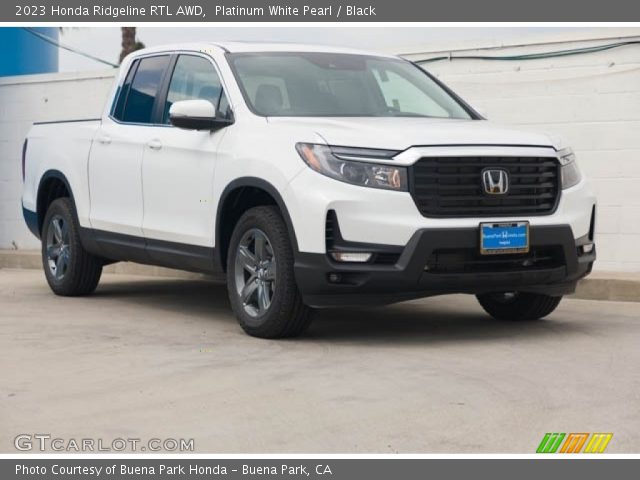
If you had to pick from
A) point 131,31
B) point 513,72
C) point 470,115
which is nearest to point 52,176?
point 470,115

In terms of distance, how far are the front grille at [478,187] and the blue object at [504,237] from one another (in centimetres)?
9

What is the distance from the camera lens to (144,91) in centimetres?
993

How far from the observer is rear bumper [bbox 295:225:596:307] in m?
7.70

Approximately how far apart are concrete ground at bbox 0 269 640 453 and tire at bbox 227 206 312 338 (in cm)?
14

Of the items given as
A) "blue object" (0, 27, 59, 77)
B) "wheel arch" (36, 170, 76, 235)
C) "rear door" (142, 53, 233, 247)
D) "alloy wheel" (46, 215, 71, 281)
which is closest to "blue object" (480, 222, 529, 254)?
"rear door" (142, 53, 233, 247)

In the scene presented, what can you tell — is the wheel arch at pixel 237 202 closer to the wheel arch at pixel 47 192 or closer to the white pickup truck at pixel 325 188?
the white pickup truck at pixel 325 188

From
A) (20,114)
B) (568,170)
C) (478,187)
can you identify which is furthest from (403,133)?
(20,114)

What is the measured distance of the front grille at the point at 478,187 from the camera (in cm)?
775

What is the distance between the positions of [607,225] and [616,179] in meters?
0.42

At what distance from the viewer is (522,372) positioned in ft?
22.9

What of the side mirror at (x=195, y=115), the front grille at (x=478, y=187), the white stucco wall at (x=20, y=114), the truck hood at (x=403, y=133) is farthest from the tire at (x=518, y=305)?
the white stucco wall at (x=20, y=114)

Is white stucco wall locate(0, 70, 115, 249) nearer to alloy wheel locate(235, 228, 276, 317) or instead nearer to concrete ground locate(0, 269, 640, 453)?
concrete ground locate(0, 269, 640, 453)

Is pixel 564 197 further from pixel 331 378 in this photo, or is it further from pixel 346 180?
pixel 331 378

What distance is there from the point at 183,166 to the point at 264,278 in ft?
4.06
